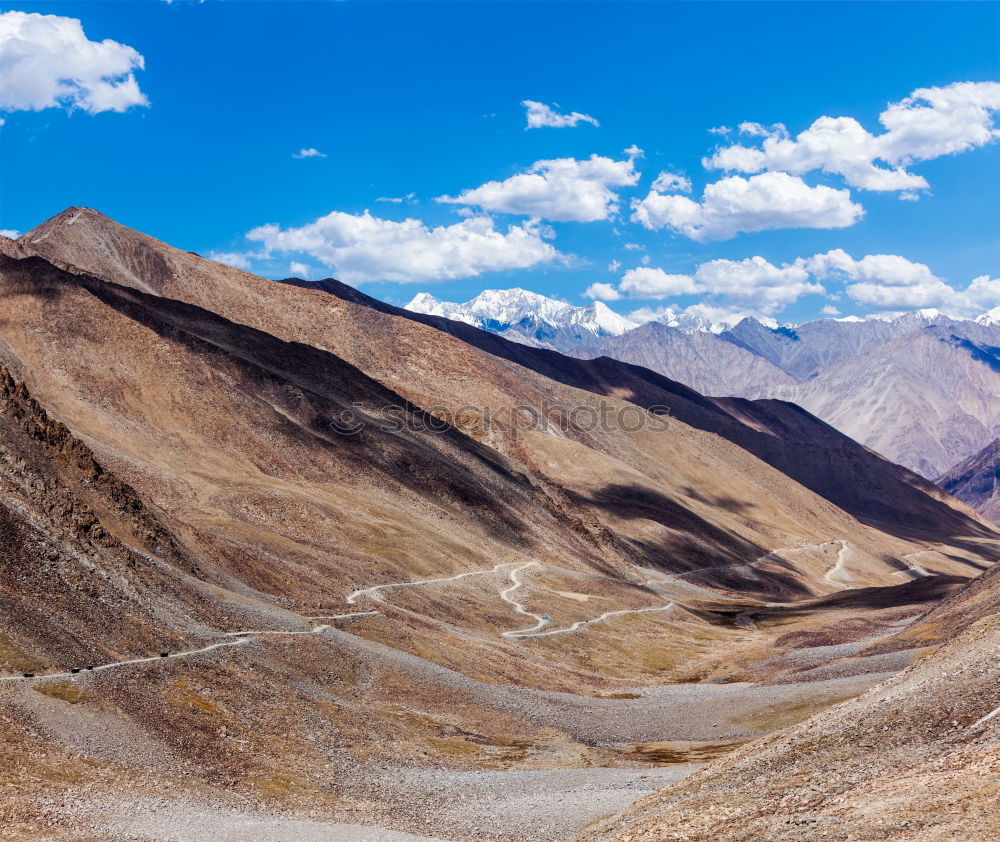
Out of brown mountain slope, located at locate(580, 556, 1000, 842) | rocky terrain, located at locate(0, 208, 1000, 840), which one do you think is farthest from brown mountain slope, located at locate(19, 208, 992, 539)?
brown mountain slope, located at locate(580, 556, 1000, 842)

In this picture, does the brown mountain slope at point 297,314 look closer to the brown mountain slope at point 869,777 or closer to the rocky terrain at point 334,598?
the rocky terrain at point 334,598

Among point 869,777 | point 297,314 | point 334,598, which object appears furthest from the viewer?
point 297,314

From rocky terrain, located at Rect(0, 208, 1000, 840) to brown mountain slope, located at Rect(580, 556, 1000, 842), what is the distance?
6680mm

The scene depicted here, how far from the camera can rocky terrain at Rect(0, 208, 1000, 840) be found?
32281 millimetres

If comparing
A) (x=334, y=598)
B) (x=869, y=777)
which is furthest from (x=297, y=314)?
(x=869, y=777)

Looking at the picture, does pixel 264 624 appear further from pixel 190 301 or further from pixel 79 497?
pixel 190 301

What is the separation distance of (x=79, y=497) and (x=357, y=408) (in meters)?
66.1

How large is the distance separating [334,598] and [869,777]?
150 ft

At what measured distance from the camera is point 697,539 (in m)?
142

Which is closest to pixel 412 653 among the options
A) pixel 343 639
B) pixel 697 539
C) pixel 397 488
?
pixel 343 639

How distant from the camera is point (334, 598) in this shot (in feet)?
206

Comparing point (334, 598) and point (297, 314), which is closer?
point (334, 598)

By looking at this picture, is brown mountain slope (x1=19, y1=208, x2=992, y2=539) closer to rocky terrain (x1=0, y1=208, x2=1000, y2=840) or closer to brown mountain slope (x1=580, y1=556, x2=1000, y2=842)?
rocky terrain (x1=0, y1=208, x2=1000, y2=840)

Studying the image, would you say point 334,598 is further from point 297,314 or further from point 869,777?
point 297,314
